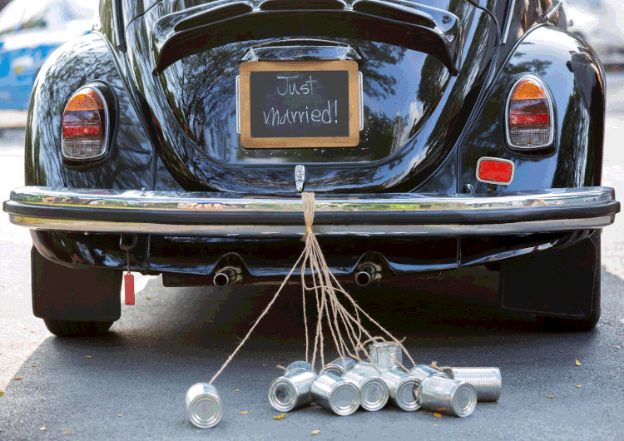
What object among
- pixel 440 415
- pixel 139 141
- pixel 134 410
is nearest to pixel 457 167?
pixel 440 415

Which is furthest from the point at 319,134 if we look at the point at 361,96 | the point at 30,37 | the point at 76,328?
the point at 30,37

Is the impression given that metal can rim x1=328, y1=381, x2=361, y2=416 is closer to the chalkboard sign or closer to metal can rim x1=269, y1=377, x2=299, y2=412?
metal can rim x1=269, y1=377, x2=299, y2=412

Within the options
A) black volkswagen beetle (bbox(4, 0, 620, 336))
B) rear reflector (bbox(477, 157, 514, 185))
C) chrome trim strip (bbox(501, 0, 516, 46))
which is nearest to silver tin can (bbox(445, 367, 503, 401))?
black volkswagen beetle (bbox(4, 0, 620, 336))

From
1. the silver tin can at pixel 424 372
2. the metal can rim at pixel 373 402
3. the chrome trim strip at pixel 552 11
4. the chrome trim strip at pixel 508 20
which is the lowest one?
the metal can rim at pixel 373 402

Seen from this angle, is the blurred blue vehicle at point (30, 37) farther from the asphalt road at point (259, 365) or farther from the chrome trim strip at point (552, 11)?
the chrome trim strip at point (552, 11)

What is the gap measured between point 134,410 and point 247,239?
0.75m

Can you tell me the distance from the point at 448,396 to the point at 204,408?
80 cm

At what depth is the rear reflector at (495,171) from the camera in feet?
11.3

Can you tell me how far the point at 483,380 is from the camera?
10.2ft

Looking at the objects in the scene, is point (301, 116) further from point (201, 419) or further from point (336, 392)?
point (201, 419)

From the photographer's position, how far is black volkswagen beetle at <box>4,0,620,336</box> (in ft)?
11.2

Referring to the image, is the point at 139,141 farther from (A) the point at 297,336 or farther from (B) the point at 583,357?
(B) the point at 583,357

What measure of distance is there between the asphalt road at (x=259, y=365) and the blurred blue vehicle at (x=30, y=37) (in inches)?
297

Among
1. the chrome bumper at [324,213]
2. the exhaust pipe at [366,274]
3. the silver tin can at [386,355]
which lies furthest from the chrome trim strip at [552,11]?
the silver tin can at [386,355]
